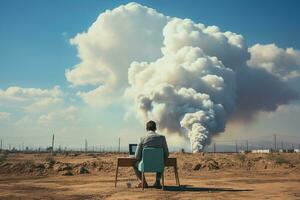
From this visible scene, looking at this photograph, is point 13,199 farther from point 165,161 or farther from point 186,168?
point 186,168

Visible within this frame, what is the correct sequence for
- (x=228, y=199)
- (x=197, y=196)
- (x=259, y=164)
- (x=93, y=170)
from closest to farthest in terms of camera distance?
1. (x=228, y=199)
2. (x=197, y=196)
3. (x=93, y=170)
4. (x=259, y=164)

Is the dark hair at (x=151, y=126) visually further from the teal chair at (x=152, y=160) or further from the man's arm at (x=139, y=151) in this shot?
the teal chair at (x=152, y=160)

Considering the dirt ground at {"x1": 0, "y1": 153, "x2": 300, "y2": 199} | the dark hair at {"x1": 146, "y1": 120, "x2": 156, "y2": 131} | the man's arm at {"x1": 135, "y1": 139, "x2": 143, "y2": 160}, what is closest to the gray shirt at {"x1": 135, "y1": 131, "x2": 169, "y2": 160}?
the man's arm at {"x1": 135, "y1": 139, "x2": 143, "y2": 160}

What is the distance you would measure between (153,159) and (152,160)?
0.12 feet

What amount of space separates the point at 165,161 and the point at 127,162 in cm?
114

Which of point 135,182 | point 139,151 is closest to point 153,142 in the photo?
point 139,151

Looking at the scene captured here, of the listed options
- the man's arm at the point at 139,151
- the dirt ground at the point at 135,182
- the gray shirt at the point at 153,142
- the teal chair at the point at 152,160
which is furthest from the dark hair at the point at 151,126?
the dirt ground at the point at 135,182

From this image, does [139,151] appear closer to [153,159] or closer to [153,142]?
[153,142]

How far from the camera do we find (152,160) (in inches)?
412

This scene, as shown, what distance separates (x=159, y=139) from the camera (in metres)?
10.8

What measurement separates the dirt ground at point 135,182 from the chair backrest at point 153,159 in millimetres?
550

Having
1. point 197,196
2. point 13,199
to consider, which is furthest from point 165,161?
point 13,199

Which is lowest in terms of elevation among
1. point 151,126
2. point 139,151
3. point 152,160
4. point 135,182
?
point 135,182

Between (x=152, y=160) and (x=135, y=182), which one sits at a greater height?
(x=152, y=160)
